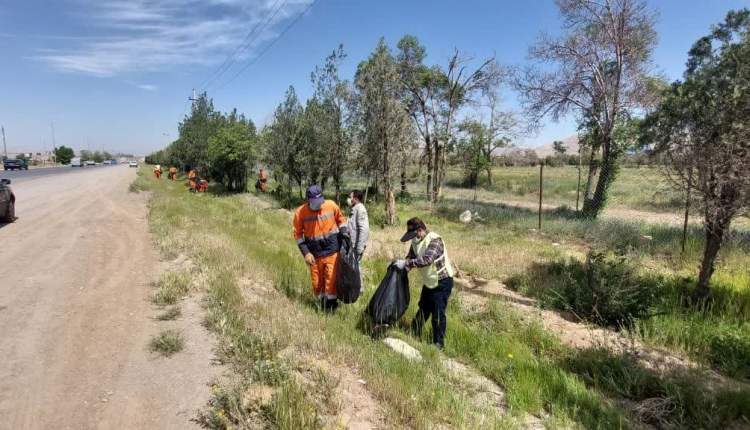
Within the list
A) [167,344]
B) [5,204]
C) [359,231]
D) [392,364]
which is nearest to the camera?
[392,364]

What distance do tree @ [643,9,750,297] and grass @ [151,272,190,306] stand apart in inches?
286

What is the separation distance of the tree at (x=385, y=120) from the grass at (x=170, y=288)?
30.3 ft

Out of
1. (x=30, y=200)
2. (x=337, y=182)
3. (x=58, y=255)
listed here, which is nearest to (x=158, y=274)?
(x=58, y=255)

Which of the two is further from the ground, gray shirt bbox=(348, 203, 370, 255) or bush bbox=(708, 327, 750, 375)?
gray shirt bbox=(348, 203, 370, 255)

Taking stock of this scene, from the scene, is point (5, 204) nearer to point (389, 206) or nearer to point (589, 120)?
point (389, 206)

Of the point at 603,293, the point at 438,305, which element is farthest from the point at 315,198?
the point at 603,293

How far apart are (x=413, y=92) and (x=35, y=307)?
75.7 feet

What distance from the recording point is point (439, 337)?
510 cm

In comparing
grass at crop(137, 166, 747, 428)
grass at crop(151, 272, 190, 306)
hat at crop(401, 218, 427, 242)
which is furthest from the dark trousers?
grass at crop(151, 272, 190, 306)

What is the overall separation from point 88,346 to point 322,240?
2755 millimetres

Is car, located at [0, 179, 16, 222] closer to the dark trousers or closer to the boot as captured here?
the boot

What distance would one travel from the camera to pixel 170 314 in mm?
5344

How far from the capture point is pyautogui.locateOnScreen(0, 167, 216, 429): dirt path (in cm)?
332

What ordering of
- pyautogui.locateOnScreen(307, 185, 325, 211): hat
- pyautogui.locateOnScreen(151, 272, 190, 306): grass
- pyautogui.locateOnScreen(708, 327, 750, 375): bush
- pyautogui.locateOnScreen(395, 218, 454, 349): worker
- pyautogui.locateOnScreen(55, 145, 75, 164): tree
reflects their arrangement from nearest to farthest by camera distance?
pyautogui.locateOnScreen(708, 327, 750, 375): bush, pyautogui.locateOnScreen(395, 218, 454, 349): worker, pyautogui.locateOnScreen(307, 185, 325, 211): hat, pyautogui.locateOnScreen(151, 272, 190, 306): grass, pyautogui.locateOnScreen(55, 145, 75, 164): tree
